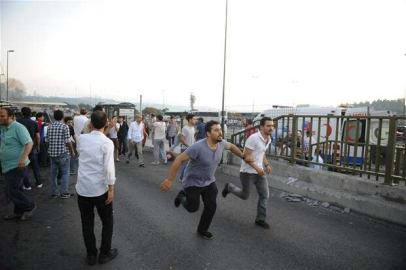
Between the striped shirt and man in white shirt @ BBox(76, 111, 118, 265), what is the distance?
281 cm

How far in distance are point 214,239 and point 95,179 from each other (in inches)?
74.8

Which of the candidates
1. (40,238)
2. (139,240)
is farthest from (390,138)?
(40,238)

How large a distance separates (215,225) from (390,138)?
11.4 feet

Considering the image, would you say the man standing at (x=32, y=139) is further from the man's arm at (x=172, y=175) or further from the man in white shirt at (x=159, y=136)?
the man's arm at (x=172, y=175)

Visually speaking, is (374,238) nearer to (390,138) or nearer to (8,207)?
(390,138)

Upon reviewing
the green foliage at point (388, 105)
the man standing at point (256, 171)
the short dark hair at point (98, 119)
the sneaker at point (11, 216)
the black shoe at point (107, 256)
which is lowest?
the sneaker at point (11, 216)

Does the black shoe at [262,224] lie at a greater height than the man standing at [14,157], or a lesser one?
lesser

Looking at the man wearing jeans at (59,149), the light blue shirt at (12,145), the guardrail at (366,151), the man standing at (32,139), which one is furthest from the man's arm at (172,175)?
the man standing at (32,139)

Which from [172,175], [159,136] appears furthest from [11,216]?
[159,136]

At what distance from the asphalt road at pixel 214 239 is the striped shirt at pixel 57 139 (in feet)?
3.37

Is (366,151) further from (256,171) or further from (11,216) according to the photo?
(11,216)

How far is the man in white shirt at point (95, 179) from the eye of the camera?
318cm

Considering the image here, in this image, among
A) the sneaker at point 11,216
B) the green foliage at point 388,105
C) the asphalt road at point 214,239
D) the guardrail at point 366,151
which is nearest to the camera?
the asphalt road at point 214,239

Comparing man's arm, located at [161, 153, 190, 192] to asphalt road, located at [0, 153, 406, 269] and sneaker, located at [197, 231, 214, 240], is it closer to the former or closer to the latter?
asphalt road, located at [0, 153, 406, 269]
